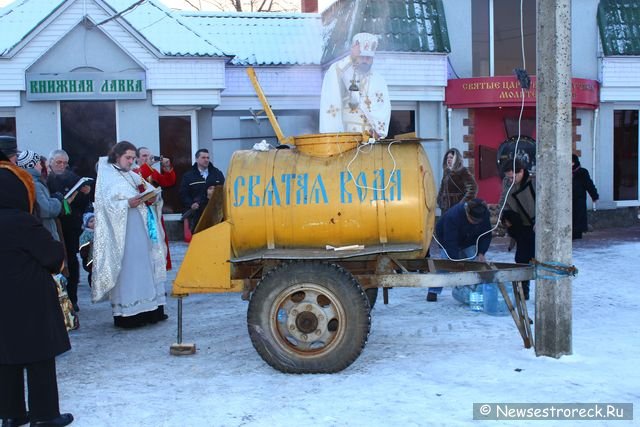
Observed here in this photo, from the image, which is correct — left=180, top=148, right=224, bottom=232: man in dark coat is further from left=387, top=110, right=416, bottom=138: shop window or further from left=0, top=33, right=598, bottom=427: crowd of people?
left=387, top=110, right=416, bottom=138: shop window

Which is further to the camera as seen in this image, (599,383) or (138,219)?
(138,219)

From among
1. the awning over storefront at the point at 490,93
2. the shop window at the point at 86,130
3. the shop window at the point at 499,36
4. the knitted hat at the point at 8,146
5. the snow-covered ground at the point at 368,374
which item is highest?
the shop window at the point at 499,36

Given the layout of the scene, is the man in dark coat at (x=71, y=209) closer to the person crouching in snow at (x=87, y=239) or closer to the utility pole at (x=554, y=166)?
the person crouching in snow at (x=87, y=239)

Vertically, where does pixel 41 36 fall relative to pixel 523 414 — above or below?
above

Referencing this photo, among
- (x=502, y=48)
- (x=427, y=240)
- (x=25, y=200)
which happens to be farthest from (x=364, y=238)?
(x=502, y=48)

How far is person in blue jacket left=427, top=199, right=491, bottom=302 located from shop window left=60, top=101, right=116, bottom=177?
800 cm

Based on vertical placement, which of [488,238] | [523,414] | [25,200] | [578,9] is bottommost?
[523,414]

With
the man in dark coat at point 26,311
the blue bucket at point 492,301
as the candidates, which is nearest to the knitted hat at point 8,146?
the man in dark coat at point 26,311

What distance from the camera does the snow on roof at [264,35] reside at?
15.6 m

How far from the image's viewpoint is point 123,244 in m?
7.02

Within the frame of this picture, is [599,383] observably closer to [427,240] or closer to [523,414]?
[523,414]

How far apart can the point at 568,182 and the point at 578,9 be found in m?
11.2

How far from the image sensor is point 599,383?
16.3 feet

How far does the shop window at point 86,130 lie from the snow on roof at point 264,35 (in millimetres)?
2887
